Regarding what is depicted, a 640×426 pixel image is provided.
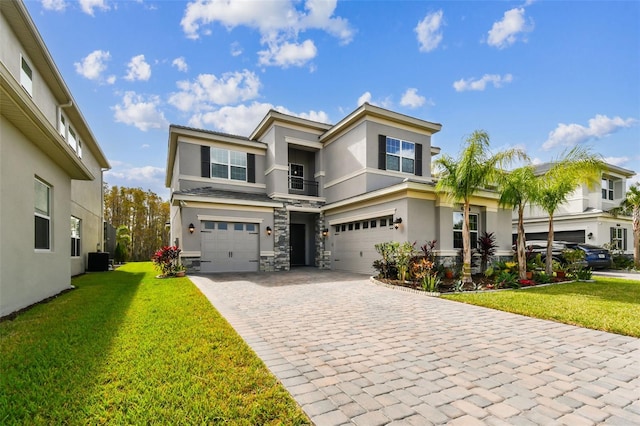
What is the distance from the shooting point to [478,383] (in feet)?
10.6

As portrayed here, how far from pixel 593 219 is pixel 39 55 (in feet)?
88.6

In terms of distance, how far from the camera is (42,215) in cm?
750

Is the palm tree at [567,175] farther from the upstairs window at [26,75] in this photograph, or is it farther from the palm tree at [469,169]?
the upstairs window at [26,75]

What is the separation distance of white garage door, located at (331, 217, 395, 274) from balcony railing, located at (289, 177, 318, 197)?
9.23 feet

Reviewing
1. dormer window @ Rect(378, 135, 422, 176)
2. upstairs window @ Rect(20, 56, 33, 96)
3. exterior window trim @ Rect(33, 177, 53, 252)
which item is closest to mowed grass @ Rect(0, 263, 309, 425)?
exterior window trim @ Rect(33, 177, 53, 252)

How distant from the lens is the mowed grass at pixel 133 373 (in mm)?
2566

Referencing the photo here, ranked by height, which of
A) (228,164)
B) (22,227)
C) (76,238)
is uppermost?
(228,164)

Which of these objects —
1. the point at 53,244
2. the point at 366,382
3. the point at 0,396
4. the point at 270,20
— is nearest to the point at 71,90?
the point at 53,244

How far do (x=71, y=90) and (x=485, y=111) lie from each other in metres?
16.8

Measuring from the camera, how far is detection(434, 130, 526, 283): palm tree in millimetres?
9594

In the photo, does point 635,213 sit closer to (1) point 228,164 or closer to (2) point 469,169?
(2) point 469,169

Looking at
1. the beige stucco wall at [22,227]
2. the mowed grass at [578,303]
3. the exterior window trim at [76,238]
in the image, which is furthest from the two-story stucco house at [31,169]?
the mowed grass at [578,303]

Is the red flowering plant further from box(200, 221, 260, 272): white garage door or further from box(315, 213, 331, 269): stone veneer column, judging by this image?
box(315, 213, 331, 269): stone veneer column

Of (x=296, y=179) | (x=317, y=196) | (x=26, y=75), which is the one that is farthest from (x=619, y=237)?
(x=26, y=75)
